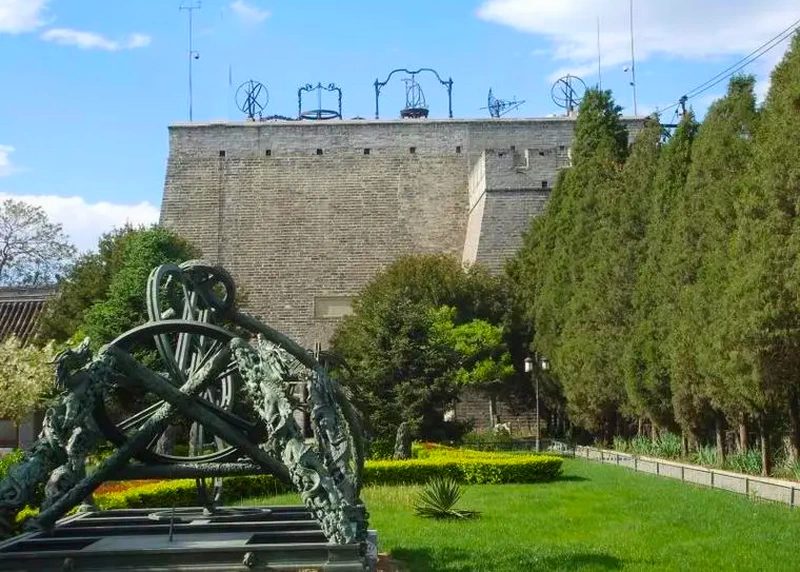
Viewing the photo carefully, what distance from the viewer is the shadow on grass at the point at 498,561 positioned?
28.0 feet

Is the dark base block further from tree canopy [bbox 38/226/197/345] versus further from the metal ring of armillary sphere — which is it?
tree canopy [bbox 38/226/197/345]

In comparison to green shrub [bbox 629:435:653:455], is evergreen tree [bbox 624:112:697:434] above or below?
above

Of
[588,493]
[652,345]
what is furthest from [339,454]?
[652,345]

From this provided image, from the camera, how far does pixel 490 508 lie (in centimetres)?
1298

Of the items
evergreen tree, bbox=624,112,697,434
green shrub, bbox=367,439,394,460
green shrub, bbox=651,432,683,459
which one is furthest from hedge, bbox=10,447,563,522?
green shrub, bbox=651,432,683,459

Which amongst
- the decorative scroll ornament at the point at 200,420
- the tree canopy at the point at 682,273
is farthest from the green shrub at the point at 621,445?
the decorative scroll ornament at the point at 200,420

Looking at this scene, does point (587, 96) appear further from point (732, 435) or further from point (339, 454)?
point (339, 454)

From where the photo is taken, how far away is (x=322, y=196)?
125 feet

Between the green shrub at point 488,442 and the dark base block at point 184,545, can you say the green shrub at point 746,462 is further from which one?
the dark base block at point 184,545

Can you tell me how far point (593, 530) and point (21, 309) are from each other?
23.6m

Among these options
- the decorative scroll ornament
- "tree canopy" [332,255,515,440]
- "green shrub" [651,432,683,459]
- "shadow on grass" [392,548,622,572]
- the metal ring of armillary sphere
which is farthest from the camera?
"tree canopy" [332,255,515,440]

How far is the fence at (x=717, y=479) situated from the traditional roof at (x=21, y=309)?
52.8ft

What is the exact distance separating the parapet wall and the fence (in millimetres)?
16877

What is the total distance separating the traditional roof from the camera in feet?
96.2
